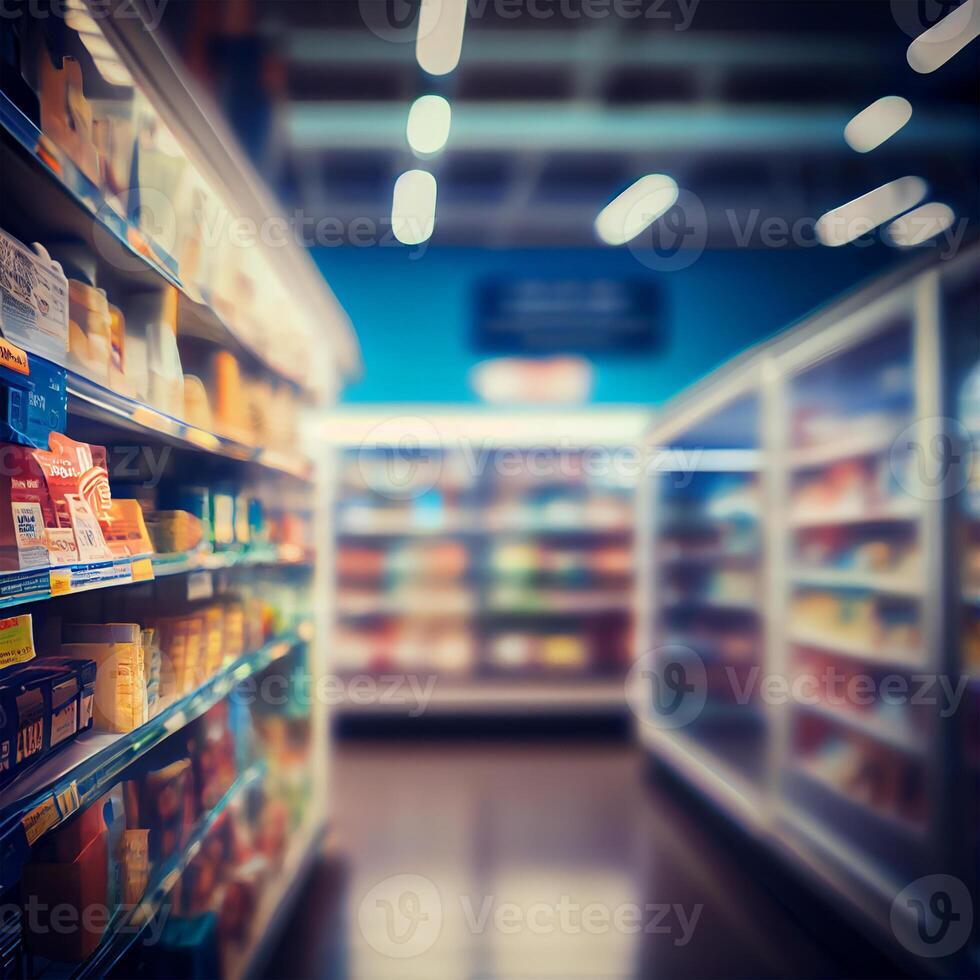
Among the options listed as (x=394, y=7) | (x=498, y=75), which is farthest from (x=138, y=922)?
(x=498, y=75)

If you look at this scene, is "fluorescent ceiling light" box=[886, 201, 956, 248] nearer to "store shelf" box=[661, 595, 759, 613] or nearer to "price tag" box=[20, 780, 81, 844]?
"store shelf" box=[661, 595, 759, 613]

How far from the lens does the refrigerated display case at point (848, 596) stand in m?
2.07

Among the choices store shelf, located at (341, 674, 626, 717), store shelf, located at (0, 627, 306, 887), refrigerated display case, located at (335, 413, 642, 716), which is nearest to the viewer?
store shelf, located at (0, 627, 306, 887)

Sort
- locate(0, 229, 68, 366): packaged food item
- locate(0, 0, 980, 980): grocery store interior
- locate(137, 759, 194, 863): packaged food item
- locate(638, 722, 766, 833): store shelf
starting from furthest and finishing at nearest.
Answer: locate(638, 722, 766, 833): store shelf, locate(137, 759, 194, 863): packaged food item, locate(0, 0, 980, 980): grocery store interior, locate(0, 229, 68, 366): packaged food item

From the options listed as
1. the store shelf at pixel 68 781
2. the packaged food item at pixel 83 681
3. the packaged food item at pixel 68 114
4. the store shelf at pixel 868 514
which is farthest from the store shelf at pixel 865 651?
the packaged food item at pixel 68 114

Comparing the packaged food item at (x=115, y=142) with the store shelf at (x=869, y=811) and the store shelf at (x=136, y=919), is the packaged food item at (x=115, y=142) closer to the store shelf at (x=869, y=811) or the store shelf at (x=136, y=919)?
the store shelf at (x=136, y=919)

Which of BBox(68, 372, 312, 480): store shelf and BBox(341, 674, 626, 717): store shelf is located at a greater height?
BBox(68, 372, 312, 480): store shelf

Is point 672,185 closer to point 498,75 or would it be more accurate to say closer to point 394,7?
point 498,75

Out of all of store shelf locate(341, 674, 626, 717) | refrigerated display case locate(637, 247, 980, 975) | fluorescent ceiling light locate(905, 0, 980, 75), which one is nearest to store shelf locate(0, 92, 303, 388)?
refrigerated display case locate(637, 247, 980, 975)

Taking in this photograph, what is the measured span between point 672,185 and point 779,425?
367 cm

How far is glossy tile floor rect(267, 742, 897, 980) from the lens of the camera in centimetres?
233

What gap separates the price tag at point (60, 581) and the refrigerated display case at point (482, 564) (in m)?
4.05

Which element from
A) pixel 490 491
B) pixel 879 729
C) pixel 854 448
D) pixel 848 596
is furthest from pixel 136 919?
pixel 490 491

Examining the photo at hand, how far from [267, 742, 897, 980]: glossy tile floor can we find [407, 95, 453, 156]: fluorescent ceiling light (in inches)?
164
